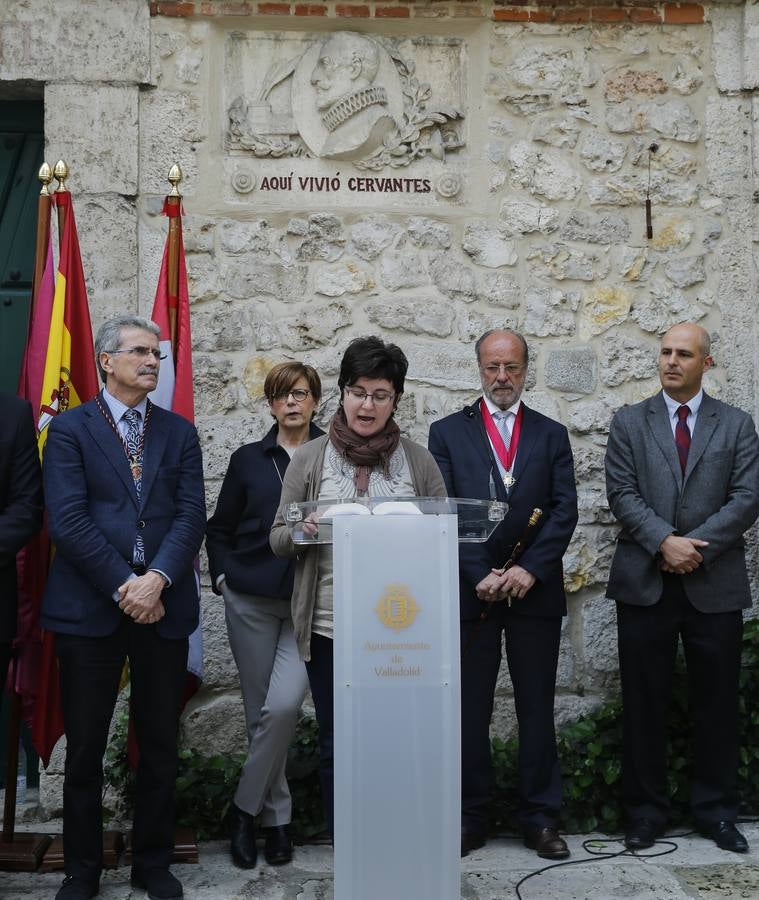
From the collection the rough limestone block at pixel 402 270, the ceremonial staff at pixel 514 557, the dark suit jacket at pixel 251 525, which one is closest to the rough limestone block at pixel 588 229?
the rough limestone block at pixel 402 270

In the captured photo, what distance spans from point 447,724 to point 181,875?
4.77 ft

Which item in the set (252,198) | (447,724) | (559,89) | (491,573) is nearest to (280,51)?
(252,198)

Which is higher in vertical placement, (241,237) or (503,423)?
(241,237)

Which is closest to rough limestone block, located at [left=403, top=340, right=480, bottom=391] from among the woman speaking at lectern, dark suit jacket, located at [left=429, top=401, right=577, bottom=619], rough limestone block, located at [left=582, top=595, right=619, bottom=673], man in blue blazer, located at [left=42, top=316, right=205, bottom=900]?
dark suit jacket, located at [left=429, top=401, right=577, bottom=619]

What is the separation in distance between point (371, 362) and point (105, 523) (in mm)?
999

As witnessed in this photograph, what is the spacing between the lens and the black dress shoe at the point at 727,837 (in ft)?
14.2

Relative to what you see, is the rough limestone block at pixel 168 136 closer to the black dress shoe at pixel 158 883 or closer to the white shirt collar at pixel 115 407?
the white shirt collar at pixel 115 407

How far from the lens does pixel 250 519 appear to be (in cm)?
434

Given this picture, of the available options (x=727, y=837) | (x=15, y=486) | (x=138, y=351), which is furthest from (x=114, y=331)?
(x=727, y=837)

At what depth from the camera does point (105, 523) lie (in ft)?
12.3

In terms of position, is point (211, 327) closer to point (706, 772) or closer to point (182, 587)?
point (182, 587)

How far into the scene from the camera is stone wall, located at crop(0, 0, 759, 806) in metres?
5.00

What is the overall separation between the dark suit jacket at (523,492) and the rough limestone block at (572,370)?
28.8 inches

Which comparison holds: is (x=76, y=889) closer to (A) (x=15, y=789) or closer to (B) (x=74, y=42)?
(A) (x=15, y=789)
